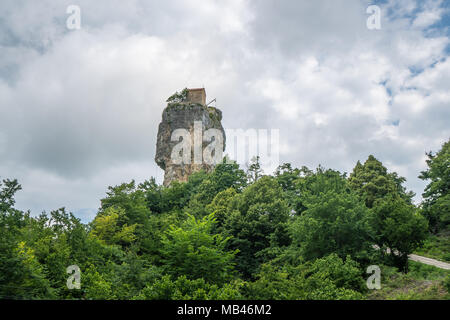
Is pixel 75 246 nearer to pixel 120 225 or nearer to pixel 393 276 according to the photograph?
pixel 120 225

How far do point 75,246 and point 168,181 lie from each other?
30.6 metres

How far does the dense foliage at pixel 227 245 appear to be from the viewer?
1670 centimetres

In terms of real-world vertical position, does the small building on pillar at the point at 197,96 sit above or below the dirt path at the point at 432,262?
above

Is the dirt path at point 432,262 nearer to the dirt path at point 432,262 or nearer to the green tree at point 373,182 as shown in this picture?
the dirt path at point 432,262

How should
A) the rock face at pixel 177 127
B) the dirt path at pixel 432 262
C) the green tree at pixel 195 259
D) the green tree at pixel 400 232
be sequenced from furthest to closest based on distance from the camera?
the rock face at pixel 177 127, the dirt path at pixel 432 262, the green tree at pixel 400 232, the green tree at pixel 195 259

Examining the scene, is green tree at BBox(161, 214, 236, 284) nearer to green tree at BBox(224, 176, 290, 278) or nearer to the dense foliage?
the dense foliage

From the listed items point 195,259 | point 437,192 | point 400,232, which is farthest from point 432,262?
point 195,259

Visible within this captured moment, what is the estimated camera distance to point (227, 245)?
28.2 m

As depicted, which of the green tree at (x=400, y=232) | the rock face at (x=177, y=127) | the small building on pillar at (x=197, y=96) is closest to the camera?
the green tree at (x=400, y=232)

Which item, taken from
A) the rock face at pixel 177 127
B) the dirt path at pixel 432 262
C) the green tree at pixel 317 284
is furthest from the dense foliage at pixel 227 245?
the rock face at pixel 177 127
